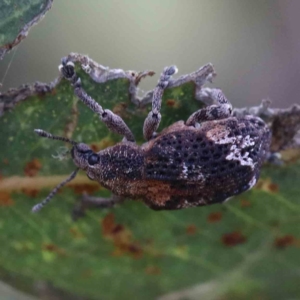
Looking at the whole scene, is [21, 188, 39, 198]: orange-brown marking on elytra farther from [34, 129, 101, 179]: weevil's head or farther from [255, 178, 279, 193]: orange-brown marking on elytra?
[255, 178, 279, 193]: orange-brown marking on elytra

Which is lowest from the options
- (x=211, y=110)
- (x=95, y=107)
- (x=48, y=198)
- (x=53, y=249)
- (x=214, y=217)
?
(x=53, y=249)

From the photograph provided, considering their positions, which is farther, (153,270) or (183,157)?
(153,270)

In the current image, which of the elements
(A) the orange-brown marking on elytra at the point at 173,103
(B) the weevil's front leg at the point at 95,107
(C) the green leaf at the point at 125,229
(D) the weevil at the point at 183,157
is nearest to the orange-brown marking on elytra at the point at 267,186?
(C) the green leaf at the point at 125,229

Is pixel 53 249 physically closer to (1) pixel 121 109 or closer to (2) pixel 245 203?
(1) pixel 121 109

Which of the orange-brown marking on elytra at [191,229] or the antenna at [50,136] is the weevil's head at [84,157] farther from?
the orange-brown marking on elytra at [191,229]

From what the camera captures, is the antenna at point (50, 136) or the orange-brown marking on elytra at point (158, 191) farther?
the orange-brown marking on elytra at point (158, 191)

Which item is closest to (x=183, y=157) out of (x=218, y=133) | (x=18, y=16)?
(x=218, y=133)
